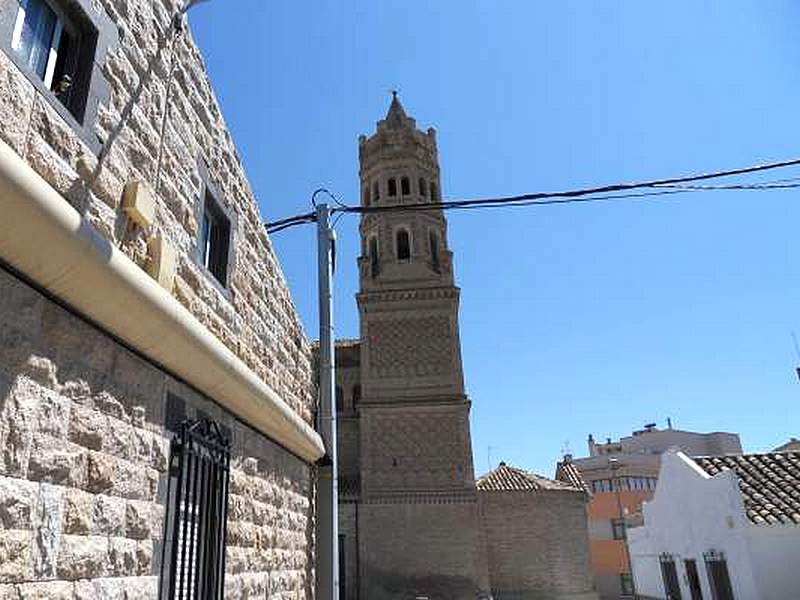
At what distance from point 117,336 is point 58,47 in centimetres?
151

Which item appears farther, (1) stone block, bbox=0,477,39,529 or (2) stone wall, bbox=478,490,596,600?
(2) stone wall, bbox=478,490,596,600

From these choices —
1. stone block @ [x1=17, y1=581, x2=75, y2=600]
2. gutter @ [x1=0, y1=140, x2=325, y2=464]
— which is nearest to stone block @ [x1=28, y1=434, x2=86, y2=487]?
stone block @ [x1=17, y1=581, x2=75, y2=600]

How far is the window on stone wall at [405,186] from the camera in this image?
3038 cm

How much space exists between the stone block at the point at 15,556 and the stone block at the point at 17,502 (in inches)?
1.1

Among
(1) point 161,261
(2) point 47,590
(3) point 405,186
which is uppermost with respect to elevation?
(3) point 405,186

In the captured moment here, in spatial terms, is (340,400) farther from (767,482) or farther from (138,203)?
(138,203)

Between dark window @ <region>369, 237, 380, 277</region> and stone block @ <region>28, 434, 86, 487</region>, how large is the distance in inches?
1006

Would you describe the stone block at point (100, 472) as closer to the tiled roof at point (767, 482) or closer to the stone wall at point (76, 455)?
the stone wall at point (76, 455)

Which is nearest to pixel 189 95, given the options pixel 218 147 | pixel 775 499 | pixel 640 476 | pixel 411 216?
pixel 218 147

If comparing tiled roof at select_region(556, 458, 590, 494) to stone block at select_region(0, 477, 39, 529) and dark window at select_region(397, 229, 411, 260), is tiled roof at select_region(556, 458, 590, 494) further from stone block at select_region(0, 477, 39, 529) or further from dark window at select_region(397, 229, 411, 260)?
stone block at select_region(0, 477, 39, 529)

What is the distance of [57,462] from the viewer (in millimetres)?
2574

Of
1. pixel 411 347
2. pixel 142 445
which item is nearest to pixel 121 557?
pixel 142 445

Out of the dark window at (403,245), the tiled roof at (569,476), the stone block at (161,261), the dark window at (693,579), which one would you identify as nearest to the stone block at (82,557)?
the stone block at (161,261)

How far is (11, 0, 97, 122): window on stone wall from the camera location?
2.85 m
